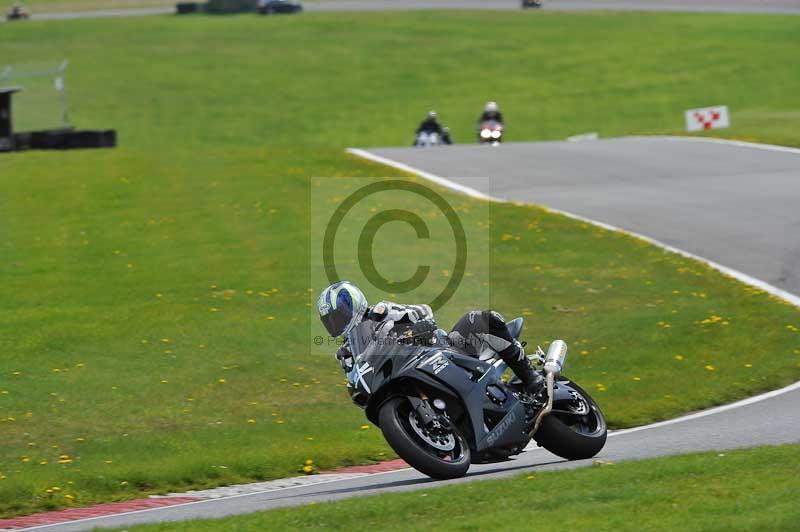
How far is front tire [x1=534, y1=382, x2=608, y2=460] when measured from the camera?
11000mm

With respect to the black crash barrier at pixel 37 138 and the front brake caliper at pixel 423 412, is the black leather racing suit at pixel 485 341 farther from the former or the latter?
the black crash barrier at pixel 37 138

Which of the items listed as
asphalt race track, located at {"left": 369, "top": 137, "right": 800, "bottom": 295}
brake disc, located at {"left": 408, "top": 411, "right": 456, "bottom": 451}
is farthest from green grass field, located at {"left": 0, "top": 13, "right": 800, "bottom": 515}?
brake disc, located at {"left": 408, "top": 411, "right": 456, "bottom": 451}

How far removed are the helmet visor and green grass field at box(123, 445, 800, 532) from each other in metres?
1.40

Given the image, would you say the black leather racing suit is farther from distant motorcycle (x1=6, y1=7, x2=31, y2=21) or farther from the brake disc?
distant motorcycle (x1=6, y1=7, x2=31, y2=21)

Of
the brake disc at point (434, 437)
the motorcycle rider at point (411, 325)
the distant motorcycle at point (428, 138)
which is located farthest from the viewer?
the distant motorcycle at point (428, 138)

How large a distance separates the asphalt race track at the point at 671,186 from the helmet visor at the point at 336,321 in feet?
37.2

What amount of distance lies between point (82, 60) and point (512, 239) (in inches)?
1930

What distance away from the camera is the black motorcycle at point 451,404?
10156 mm

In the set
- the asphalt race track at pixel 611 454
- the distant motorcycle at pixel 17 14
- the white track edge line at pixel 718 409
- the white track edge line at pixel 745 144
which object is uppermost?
the distant motorcycle at pixel 17 14

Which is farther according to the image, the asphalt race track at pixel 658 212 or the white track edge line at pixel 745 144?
the white track edge line at pixel 745 144

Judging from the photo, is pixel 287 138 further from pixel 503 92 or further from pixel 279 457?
pixel 279 457

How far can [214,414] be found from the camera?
1430 centimetres

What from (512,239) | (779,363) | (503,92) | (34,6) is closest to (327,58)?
(503,92)

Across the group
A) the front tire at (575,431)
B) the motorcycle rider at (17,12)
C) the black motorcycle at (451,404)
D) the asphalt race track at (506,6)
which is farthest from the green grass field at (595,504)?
the motorcycle rider at (17,12)
